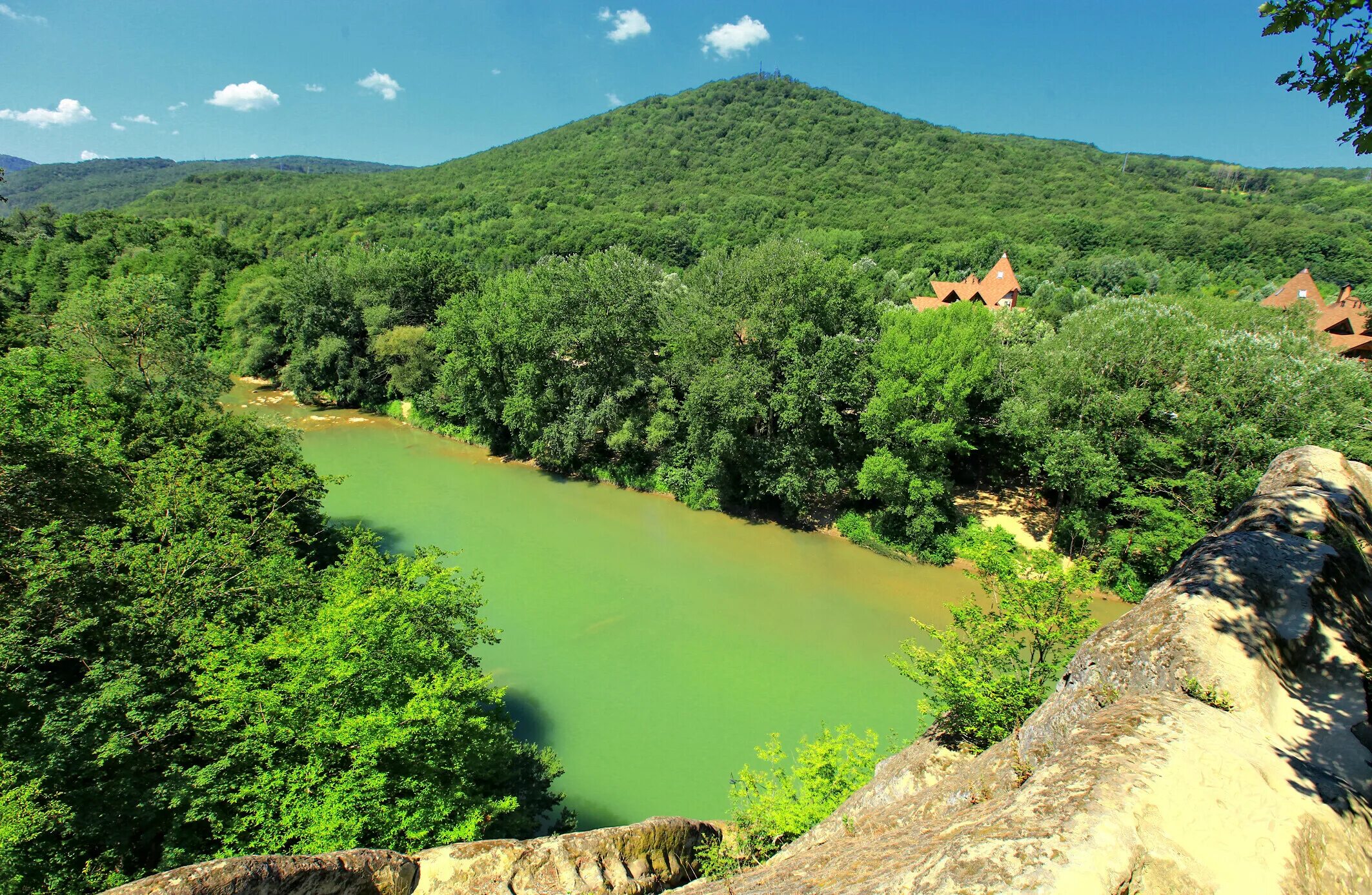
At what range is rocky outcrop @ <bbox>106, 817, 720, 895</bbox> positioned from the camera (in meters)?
4.70

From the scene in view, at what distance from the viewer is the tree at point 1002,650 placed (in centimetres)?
756

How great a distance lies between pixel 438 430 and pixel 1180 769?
34673 millimetres

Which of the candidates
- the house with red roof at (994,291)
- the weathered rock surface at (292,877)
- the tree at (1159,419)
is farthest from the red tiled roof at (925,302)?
the weathered rock surface at (292,877)

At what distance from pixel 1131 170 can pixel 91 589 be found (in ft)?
465

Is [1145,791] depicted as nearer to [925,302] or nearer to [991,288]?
[925,302]

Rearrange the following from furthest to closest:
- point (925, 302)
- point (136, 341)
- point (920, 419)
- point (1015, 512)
A: point (925, 302) → point (1015, 512) → point (920, 419) → point (136, 341)

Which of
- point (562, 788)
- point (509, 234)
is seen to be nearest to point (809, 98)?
point (509, 234)

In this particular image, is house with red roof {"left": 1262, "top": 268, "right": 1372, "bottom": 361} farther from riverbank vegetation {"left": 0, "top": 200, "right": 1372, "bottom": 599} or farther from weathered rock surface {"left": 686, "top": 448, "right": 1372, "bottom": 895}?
weathered rock surface {"left": 686, "top": 448, "right": 1372, "bottom": 895}

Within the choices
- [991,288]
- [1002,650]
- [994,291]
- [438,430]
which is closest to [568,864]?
[1002,650]

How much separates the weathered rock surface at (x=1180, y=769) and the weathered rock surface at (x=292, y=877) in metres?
2.96

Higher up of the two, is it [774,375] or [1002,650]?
[774,375]

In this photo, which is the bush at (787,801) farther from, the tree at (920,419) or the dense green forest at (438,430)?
the tree at (920,419)

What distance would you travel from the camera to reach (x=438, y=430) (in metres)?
33.8

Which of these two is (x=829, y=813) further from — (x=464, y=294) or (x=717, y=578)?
(x=464, y=294)
